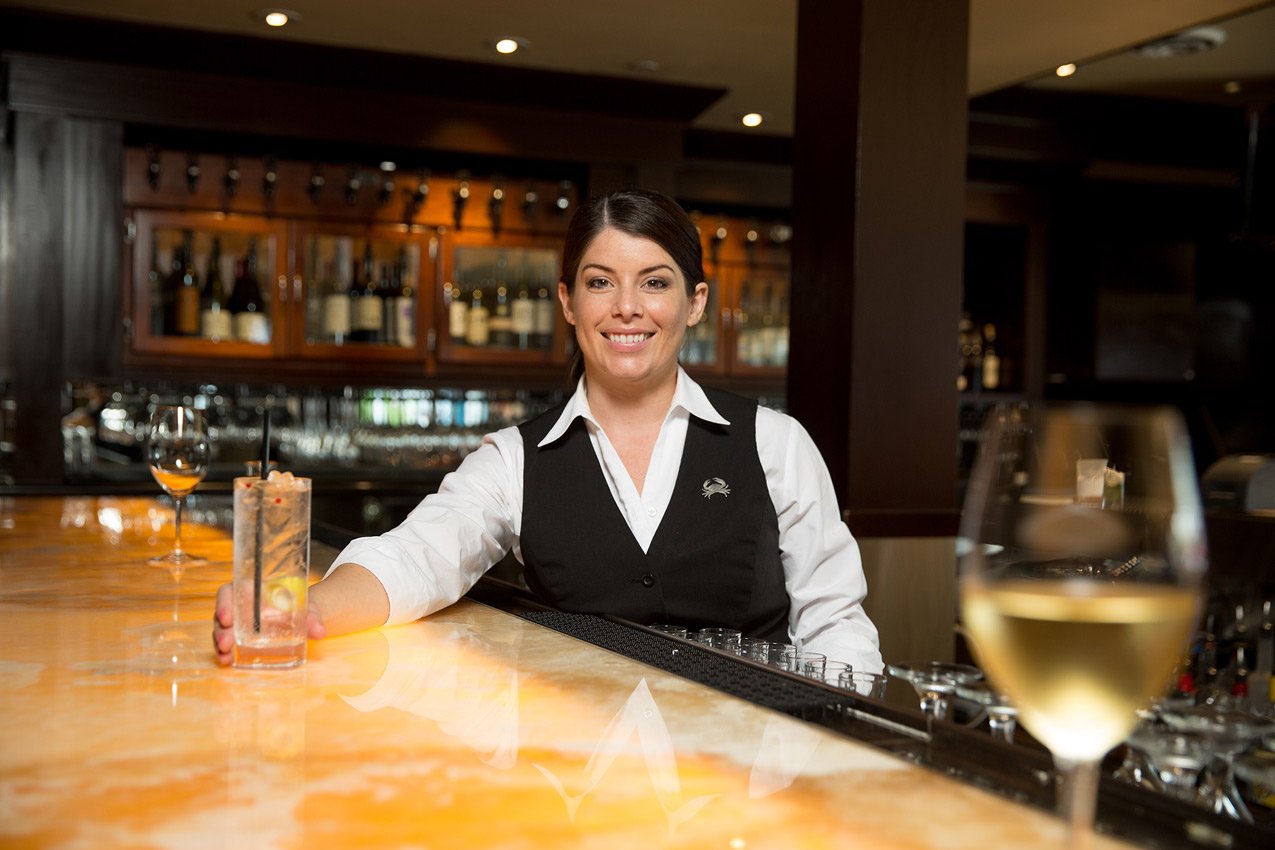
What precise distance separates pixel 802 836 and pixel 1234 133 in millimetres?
6085

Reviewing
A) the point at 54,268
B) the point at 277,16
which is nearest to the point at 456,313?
the point at 277,16

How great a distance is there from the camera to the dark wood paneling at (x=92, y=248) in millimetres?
4613

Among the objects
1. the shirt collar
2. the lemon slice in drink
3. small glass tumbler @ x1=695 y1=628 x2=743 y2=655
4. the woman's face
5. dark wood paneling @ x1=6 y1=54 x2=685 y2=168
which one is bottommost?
small glass tumbler @ x1=695 y1=628 x2=743 y2=655

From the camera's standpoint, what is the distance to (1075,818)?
453 millimetres

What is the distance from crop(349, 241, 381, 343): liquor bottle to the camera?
505 centimetres

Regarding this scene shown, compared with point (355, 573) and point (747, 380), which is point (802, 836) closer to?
point (355, 573)

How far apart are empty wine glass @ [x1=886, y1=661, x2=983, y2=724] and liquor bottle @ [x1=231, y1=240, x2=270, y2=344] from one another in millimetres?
4363

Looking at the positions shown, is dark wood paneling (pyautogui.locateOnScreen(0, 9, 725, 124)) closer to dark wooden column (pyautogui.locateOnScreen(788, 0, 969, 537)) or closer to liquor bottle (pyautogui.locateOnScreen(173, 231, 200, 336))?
liquor bottle (pyautogui.locateOnScreen(173, 231, 200, 336))

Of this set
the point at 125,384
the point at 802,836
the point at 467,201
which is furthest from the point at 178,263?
the point at 802,836

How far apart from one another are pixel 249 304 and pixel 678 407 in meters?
3.55

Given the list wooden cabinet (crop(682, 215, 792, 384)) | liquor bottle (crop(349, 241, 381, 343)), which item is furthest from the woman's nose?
wooden cabinet (crop(682, 215, 792, 384))

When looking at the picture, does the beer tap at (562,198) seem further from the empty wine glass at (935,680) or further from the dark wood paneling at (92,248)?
the empty wine glass at (935,680)

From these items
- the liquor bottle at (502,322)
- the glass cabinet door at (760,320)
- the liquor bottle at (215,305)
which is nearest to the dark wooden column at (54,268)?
the liquor bottle at (215,305)

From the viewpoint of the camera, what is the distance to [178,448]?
1846 mm
